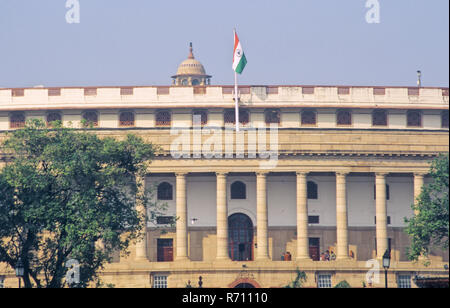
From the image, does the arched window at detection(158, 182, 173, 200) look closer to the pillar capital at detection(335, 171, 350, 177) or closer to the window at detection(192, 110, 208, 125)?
the window at detection(192, 110, 208, 125)

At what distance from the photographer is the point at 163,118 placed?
9381 cm

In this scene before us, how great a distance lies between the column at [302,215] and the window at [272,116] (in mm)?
8568

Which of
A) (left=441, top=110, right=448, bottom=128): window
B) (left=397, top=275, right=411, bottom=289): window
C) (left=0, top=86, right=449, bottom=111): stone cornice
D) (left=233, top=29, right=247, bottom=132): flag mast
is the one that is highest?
(left=233, top=29, right=247, bottom=132): flag mast

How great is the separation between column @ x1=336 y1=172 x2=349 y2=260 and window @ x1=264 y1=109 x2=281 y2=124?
966 centimetres

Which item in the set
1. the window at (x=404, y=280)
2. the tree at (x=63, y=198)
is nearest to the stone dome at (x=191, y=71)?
the window at (x=404, y=280)

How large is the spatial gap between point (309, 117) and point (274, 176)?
7.60 metres

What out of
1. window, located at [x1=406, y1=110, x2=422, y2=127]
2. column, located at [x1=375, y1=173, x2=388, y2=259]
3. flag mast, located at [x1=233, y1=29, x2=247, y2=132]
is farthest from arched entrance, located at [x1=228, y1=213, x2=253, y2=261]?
window, located at [x1=406, y1=110, x2=422, y2=127]

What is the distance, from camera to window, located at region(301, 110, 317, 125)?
93.7 metres

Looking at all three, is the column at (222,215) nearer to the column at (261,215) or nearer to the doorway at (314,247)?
the column at (261,215)

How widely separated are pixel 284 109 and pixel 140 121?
1354 centimetres

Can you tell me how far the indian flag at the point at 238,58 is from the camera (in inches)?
3659

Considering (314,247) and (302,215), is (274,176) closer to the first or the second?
(302,215)

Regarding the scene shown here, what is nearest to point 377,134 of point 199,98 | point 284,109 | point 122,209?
point 284,109

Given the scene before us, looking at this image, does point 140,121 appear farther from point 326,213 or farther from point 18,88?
point 326,213
